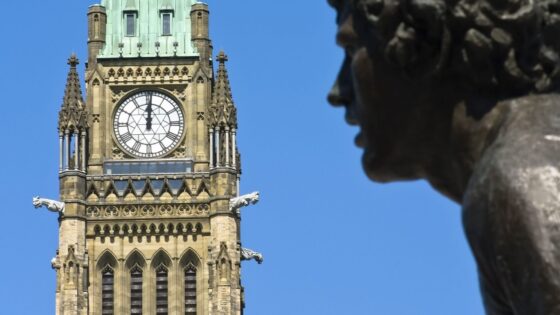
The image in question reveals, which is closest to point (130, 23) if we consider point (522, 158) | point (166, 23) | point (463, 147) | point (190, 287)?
point (166, 23)

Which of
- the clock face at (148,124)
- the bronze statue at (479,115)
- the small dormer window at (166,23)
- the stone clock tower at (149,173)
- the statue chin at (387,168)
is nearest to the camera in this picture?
the bronze statue at (479,115)

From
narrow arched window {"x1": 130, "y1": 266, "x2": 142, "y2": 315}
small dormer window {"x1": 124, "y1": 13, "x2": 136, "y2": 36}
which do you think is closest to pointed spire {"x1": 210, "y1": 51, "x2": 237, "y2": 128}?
small dormer window {"x1": 124, "y1": 13, "x2": 136, "y2": 36}

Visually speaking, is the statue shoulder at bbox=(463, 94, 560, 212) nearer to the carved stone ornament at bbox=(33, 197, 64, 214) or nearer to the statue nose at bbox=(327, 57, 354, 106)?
the statue nose at bbox=(327, 57, 354, 106)

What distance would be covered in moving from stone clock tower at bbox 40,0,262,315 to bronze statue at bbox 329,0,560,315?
2898 inches

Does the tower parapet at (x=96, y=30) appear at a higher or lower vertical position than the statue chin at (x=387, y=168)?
higher

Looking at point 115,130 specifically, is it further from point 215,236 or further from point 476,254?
point 476,254

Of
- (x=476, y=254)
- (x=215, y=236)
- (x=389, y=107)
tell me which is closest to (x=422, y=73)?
(x=389, y=107)

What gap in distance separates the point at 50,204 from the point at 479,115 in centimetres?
7729

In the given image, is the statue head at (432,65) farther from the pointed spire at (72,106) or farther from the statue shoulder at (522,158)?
the pointed spire at (72,106)

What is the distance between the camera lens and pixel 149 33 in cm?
8212

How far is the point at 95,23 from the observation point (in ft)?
272

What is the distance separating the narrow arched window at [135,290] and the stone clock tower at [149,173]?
0.03 meters

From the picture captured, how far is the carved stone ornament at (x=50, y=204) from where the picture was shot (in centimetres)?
7994

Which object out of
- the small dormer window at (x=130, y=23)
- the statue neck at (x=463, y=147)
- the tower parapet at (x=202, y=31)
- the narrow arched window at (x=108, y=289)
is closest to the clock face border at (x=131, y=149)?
the tower parapet at (x=202, y=31)
